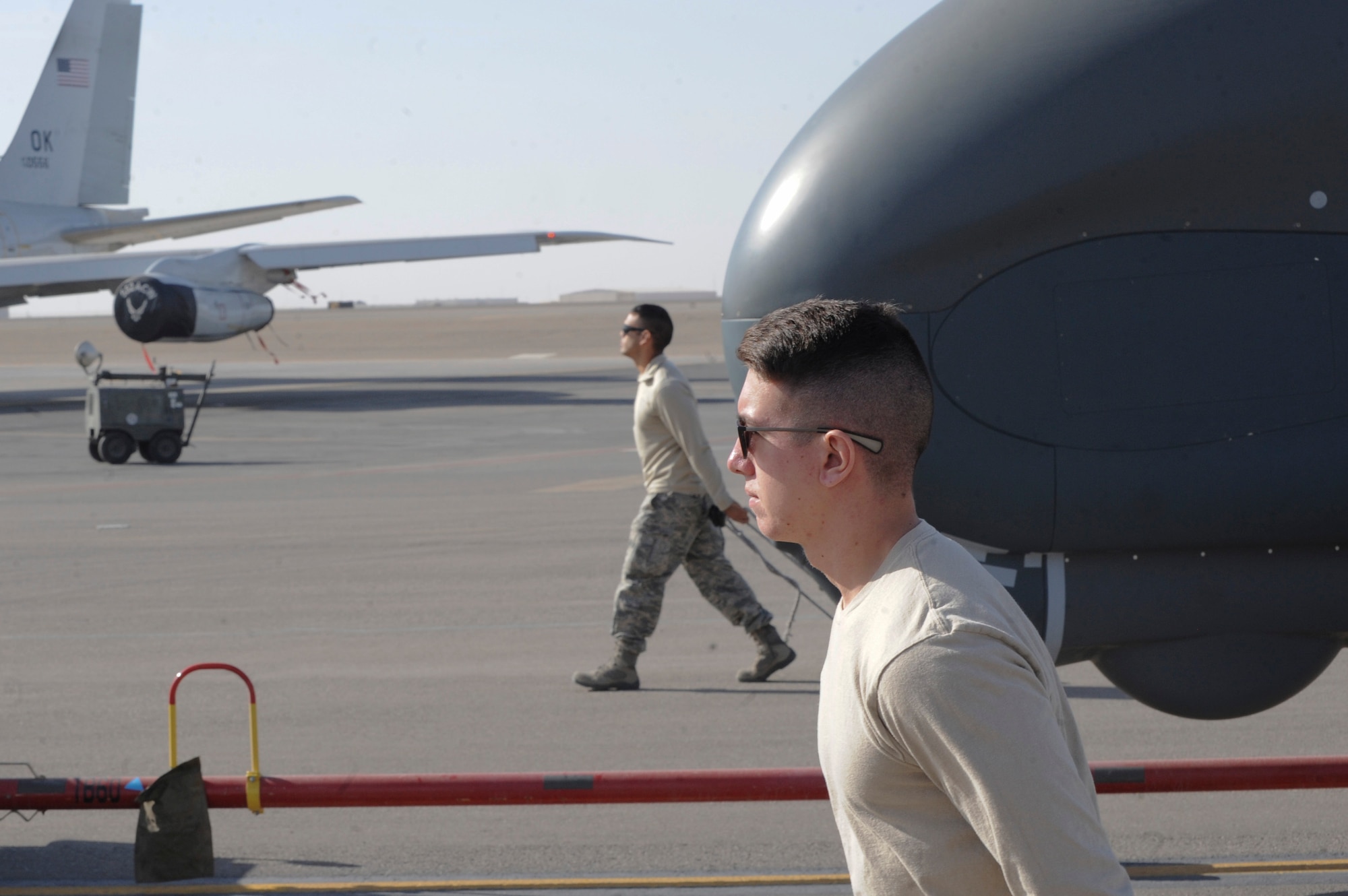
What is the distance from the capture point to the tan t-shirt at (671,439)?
740 cm

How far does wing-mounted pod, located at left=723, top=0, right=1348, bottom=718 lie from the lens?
13.7 feet

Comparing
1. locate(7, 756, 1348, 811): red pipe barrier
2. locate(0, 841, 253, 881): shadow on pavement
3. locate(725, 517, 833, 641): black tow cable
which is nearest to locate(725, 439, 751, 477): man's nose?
locate(7, 756, 1348, 811): red pipe barrier

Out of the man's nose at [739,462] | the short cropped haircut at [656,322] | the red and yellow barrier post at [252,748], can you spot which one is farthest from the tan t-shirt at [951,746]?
the short cropped haircut at [656,322]

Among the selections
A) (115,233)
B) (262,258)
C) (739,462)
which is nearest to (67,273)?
(262,258)

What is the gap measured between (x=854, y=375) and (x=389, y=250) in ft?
101

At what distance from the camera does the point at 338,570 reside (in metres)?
11.6

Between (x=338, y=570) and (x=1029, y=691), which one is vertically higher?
(x=1029, y=691)

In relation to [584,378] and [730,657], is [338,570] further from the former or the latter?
[584,378]

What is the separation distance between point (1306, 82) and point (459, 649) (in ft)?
20.5

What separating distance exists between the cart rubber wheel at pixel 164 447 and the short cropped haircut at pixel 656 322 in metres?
13.8

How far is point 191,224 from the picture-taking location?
35969mm

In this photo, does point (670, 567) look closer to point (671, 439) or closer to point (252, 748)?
point (671, 439)

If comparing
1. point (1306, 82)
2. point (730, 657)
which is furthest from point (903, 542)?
point (730, 657)

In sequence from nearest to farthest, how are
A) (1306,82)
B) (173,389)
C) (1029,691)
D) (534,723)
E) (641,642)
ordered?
(1029,691), (1306,82), (534,723), (641,642), (173,389)
